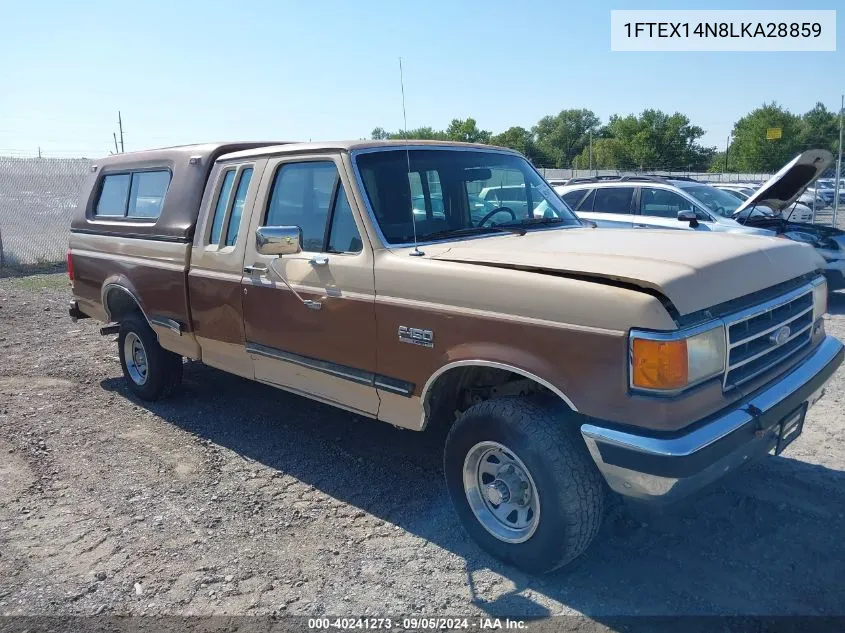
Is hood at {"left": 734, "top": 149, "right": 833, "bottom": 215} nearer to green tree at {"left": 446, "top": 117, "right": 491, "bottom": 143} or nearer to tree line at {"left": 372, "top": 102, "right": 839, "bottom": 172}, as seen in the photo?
green tree at {"left": 446, "top": 117, "right": 491, "bottom": 143}

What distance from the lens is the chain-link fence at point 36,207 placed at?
15289 mm

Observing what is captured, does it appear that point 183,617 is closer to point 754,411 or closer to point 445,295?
point 445,295

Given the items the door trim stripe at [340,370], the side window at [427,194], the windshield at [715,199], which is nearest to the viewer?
the door trim stripe at [340,370]

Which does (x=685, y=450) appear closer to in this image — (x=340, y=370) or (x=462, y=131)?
(x=340, y=370)

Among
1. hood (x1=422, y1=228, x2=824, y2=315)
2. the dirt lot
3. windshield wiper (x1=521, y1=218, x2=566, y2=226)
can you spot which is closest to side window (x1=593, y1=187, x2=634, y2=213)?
the dirt lot

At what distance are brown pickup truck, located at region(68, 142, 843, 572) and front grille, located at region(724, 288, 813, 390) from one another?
15 millimetres

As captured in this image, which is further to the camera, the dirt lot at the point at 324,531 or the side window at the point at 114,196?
the side window at the point at 114,196

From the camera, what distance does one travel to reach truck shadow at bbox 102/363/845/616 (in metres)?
3.09

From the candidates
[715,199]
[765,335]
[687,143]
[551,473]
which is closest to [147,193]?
[551,473]

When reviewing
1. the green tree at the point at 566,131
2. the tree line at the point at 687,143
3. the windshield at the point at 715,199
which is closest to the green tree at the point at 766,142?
the tree line at the point at 687,143

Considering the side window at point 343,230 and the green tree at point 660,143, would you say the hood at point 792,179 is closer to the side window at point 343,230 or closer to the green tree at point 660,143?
the side window at point 343,230

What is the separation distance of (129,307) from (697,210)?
767 centimetres

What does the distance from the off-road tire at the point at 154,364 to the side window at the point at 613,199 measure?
691 centimetres

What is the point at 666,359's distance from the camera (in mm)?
2684
